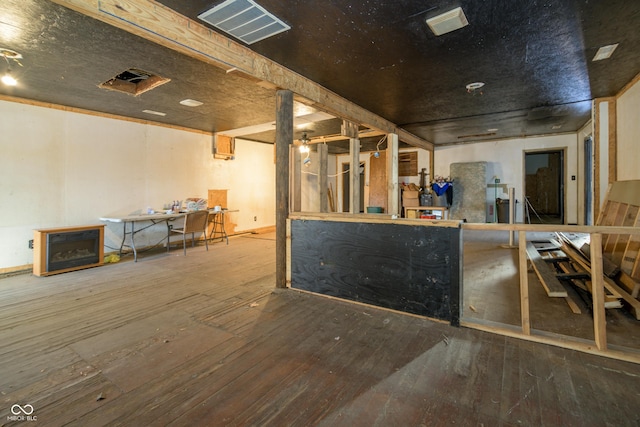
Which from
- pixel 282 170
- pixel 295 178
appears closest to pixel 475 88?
pixel 295 178

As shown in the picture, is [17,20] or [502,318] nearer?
[17,20]

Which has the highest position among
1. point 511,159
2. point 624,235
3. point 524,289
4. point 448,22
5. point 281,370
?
point 448,22

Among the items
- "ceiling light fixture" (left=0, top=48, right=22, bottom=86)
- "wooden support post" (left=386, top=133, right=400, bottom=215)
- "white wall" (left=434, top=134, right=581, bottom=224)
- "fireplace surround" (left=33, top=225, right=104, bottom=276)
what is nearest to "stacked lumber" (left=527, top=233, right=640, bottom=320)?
"wooden support post" (left=386, top=133, right=400, bottom=215)

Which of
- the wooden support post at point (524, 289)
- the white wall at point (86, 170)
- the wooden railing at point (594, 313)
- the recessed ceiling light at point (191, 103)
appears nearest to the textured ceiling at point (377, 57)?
the recessed ceiling light at point (191, 103)

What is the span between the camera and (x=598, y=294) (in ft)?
6.52

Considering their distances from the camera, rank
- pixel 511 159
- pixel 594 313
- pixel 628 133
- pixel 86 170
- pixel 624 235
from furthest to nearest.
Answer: pixel 511 159
pixel 86 170
pixel 628 133
pixel 624 235
pixel 594 313

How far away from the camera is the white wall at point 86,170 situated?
4.28 m

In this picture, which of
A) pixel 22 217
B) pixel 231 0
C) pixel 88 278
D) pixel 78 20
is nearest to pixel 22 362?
pixel 88 278

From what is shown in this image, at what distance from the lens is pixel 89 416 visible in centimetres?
148

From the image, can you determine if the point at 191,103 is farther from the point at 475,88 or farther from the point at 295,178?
the point at 475,88

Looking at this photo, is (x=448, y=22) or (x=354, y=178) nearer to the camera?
(x=448, y=22)

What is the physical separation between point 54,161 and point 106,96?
145 centimetres

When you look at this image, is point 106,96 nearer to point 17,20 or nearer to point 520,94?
point 17,20

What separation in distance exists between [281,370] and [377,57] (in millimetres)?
3061
